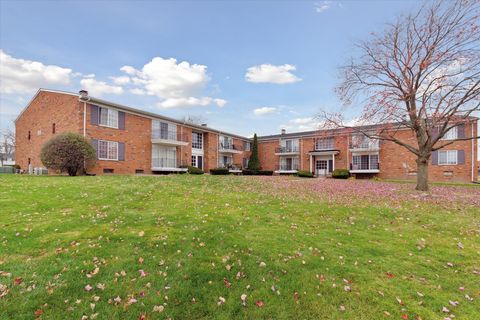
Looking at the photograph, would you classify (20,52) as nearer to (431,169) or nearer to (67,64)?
(67,64)

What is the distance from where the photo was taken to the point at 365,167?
3000 cm

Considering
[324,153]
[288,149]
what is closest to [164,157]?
[288,149]

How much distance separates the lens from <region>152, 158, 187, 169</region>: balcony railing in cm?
2544

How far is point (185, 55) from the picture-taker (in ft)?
64.8

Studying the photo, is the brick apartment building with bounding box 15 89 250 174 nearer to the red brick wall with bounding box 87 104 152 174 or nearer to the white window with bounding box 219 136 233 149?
the red brick wall with bounding box 87 104 152 174

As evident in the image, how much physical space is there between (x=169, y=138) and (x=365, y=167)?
23.9 meters

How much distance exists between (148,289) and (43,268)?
1.78 metres

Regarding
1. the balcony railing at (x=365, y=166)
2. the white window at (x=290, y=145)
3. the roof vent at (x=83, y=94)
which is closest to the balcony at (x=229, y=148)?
the white window at (x=290, y=145)

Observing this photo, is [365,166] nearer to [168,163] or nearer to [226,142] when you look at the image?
[226,142]

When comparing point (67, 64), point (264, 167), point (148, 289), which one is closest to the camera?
point (148, 289)

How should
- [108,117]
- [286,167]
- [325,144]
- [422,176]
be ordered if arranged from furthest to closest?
[286,167] → [325,144] → [108,117] → [422,176]

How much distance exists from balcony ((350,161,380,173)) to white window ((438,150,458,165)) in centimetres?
585

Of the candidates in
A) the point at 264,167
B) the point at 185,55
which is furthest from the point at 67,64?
the point at 264,167

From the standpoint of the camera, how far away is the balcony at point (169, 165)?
82.5 feet
